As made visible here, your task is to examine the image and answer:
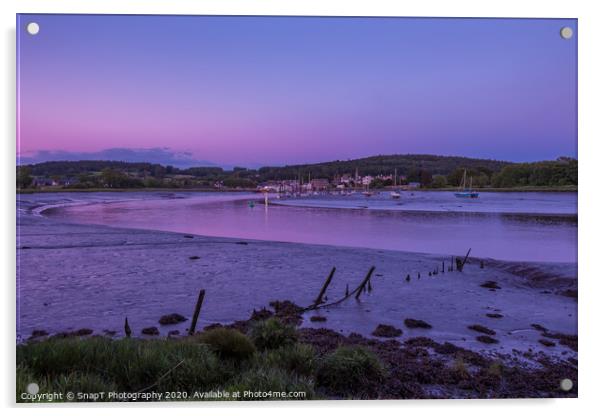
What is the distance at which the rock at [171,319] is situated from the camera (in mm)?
4505

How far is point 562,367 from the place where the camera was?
143 inches

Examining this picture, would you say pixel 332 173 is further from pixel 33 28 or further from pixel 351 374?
pixel 33 28

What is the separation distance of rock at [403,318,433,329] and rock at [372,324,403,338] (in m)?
0.23

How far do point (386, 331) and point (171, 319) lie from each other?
2512 millimetres

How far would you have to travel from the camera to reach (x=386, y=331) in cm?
434

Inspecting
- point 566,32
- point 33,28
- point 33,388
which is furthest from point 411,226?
point 33,388

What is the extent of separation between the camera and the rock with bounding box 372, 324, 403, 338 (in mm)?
4234

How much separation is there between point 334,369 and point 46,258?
648 centimetres

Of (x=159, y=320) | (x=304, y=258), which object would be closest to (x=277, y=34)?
(x=159, y=320)

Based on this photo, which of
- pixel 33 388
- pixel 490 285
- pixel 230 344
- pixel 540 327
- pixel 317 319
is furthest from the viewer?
pixel 490 285

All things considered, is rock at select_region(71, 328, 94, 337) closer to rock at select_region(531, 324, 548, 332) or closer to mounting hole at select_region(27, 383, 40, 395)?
mounting hole at select_region(27, 383, 40, 395)

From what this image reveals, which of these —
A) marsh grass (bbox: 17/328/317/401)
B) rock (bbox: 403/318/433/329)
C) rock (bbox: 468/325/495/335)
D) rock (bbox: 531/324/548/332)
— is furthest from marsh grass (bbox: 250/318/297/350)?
rock (bbox: 531/324/548/332)

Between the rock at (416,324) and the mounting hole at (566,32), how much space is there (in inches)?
130

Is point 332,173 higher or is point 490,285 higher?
point 332,173
